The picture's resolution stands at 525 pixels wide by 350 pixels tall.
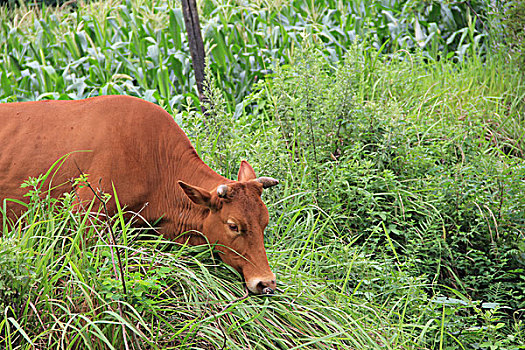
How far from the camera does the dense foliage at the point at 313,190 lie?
8.63ft

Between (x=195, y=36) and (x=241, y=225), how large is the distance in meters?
2.51

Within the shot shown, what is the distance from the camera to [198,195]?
10.2ft

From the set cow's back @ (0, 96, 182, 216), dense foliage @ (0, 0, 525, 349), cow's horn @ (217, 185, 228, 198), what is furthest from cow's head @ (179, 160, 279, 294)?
cow's back @ (0, 96, 182, 216)

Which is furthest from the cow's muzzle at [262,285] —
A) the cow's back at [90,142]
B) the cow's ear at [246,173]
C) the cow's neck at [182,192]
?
the cow's back at [90,142]

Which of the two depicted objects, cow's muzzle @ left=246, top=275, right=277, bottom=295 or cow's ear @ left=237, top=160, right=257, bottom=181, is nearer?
cow's muzzle @ left=246, top=275, right=277, bottom=295

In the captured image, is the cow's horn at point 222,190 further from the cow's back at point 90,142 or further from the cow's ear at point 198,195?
the cow's back at point 90,142

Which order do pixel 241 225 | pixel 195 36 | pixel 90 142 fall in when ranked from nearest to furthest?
pixel 241 225, pixel 90 142, pixel 195 36

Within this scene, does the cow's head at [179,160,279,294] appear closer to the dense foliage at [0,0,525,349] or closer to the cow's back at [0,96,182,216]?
the dense foliage at [0,0,525,349]

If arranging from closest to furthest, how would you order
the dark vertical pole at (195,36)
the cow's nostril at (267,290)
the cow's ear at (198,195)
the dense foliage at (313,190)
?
1. the dense foliage at (313,190)
2. the cow's nostril at (267,290)
3. the cow's ear at (198,195)
4. the dark vertical pole at (195,36)

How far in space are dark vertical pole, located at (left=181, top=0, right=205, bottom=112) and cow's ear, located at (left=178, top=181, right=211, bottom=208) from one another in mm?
1927

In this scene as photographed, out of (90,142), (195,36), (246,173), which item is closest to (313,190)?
(246,173)

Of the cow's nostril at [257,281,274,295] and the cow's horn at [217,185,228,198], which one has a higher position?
→ the cow's horn at [217,185,228,198]

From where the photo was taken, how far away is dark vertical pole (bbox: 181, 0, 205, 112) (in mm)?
4953

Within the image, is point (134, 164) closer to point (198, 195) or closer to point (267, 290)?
point (198, 195)
